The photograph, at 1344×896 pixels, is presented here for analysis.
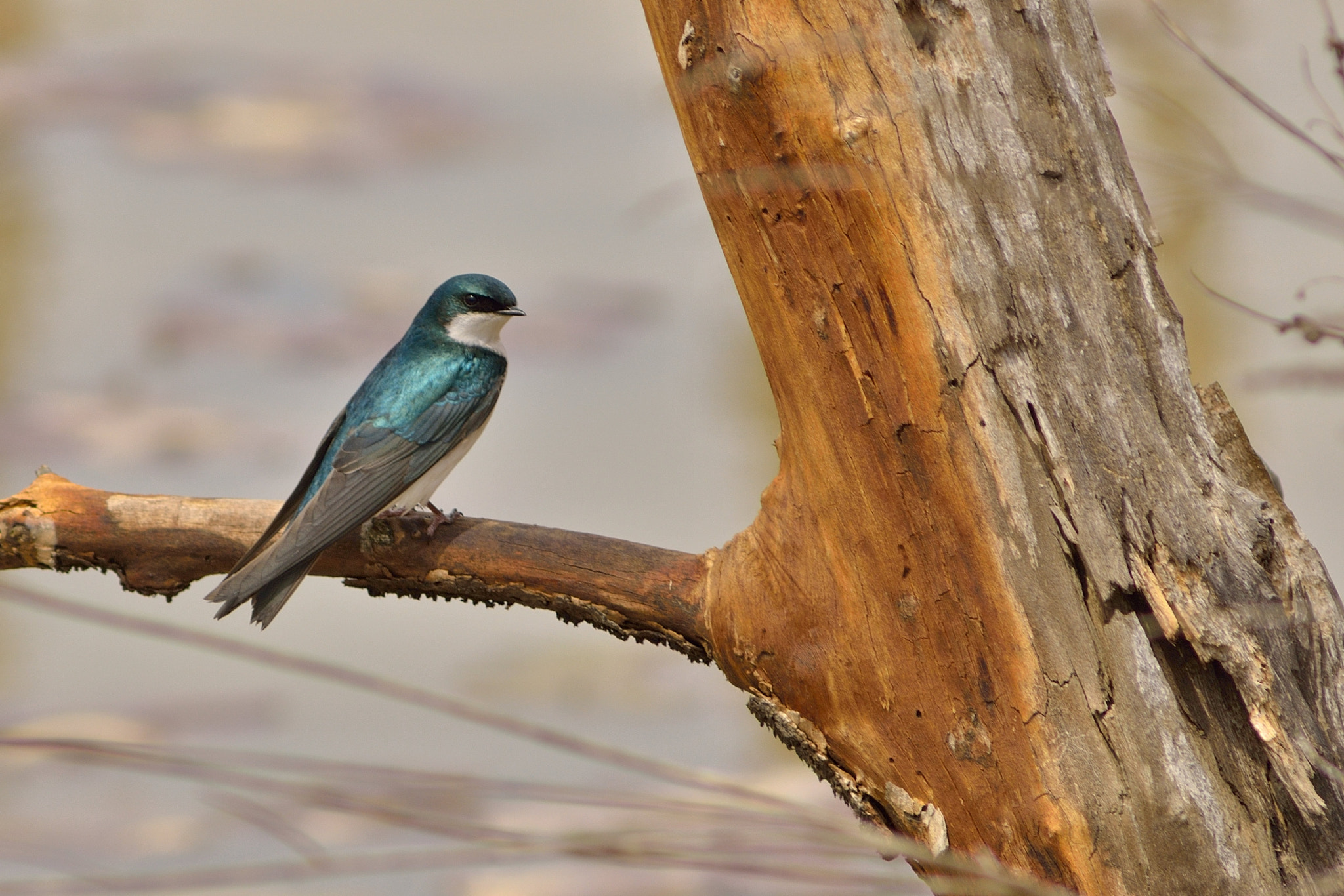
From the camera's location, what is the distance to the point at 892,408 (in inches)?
62.4

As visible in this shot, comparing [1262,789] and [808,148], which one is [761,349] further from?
[1262,789]

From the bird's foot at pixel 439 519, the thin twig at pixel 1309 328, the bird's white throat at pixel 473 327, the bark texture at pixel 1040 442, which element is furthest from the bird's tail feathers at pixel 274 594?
the thin twig at pixel 1309 328

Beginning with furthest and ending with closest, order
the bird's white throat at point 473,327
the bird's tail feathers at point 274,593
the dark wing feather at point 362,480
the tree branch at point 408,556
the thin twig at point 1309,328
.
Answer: the bird's white throat at point 473,327, the bird's tail feathers at point 274,593, the dark wing feather at point 362,480, the tree branch at point 408,556, the thin twig at point 1309,328

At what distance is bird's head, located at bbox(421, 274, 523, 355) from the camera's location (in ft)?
10.9

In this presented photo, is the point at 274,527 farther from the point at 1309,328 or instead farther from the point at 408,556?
the point at 1309,328

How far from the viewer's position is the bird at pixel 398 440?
2.33 metres

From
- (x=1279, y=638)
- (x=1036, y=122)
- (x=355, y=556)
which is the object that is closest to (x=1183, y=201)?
(x=1036, y=122)

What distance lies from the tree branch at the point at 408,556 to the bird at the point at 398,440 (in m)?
0.07

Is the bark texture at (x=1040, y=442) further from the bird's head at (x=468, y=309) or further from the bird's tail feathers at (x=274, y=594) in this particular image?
the bird's head at (x=468, y=309)

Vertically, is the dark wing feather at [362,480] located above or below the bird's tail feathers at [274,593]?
above

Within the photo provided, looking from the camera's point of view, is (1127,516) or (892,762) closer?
(1127,516)

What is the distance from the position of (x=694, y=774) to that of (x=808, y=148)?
0.90 m

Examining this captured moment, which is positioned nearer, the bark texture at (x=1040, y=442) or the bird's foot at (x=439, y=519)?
the bark texture at (x=1040, y=442)

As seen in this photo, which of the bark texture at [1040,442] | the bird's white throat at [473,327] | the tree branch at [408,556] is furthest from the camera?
the bird's white throat at [473,327]
